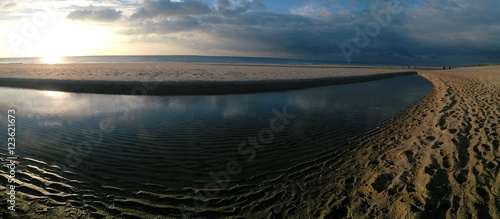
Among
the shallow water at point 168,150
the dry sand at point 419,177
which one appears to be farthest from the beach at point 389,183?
the shallow water at point 168,150

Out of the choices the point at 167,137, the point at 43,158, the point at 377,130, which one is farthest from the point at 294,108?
the point at 43,158

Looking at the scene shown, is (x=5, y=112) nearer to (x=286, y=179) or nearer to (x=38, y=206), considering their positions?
(x=38, y=206)

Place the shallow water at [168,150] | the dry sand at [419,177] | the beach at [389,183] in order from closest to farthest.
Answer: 1. the dry sand at [419,177]
2. the beach at [389,183]
3. the shallow water at [168,150]

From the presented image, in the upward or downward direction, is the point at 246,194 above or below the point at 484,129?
below

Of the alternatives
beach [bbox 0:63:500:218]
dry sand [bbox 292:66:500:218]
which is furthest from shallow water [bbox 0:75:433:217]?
dry sand [bbox 292:66:500:218]

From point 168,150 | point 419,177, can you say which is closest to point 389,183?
point 419,177

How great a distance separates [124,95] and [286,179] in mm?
21850

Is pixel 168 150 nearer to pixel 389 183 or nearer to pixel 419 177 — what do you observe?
pixel 389 183

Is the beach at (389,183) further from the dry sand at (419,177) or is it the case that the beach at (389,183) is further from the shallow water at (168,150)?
the shallow water at (168,150)

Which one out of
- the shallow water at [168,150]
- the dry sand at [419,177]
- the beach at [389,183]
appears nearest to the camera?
the dry sand at [419,177]

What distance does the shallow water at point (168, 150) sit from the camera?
683 centimetres

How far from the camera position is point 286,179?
765cm

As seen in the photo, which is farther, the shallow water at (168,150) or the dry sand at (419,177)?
the shallow water at (168,150)

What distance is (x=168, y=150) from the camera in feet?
32.9
